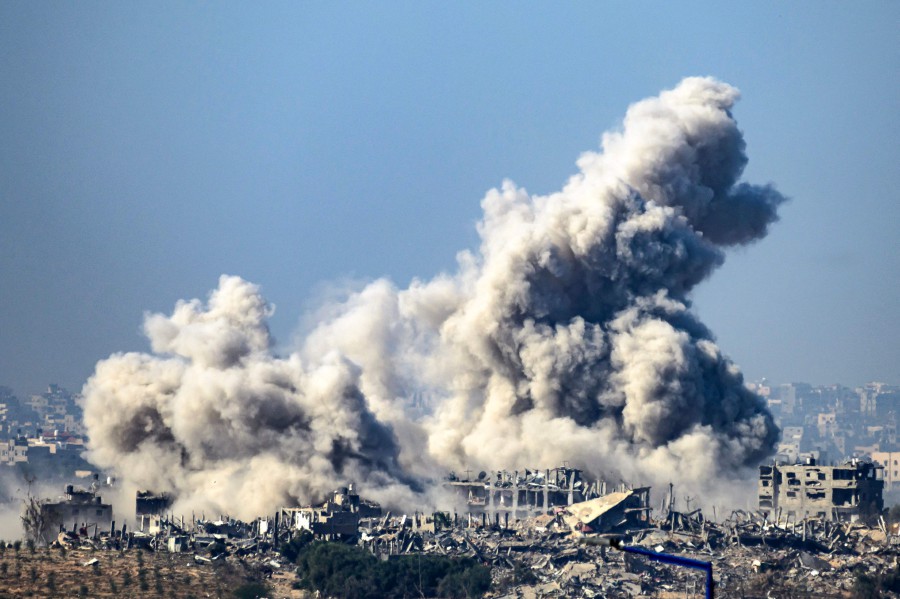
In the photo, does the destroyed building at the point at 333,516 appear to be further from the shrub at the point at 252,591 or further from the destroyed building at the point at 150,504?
the shrub at the point at 252,591

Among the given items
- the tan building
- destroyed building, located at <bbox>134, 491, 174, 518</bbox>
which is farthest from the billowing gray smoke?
the tan building

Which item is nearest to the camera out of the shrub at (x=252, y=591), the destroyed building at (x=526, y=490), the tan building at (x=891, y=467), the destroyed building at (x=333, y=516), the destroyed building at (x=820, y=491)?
the shrub at (x=252, y=591)

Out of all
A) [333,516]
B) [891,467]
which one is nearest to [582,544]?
[333,516]

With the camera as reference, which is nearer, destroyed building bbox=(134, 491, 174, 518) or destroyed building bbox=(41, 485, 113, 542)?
destroyed building bbox=(41, 485, 113, 542)

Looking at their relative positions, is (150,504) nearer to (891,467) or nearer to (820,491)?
(820,491)

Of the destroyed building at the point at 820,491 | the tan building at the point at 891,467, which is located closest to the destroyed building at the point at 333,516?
the destroyed building at the point at 820,491

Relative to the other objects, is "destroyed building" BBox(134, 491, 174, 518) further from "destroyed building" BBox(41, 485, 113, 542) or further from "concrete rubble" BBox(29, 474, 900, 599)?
"concrete rubble" BBox(29, 474, 900, 599)

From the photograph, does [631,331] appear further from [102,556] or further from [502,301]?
[102,556]

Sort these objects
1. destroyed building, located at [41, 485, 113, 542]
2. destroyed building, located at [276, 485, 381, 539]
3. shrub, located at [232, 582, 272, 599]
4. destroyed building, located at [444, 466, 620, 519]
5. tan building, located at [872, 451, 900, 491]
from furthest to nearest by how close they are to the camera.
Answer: tan building, located at [872, 451, 900, 491]
destroyed building, located at [444, 466, 620, 519]
destroyed building, located at [41, 485, 113, 542]
destroyed building, located at [276, 485, 381, 539]
shrub, located at [232, 582, 272, 599]
